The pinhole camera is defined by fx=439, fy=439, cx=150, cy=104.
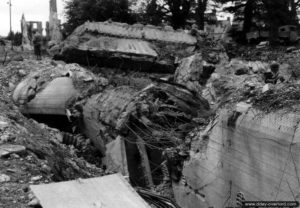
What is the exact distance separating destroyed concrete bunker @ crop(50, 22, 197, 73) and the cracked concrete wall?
17.9 ft

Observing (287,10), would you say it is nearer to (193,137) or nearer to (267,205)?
(193,137)

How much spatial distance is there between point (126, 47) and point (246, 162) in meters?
6.77

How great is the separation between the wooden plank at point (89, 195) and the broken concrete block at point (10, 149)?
2.93ft

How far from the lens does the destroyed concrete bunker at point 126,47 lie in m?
10.4

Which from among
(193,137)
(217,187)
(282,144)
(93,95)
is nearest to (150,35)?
(93,95)

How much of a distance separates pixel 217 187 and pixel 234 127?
29.8 inches

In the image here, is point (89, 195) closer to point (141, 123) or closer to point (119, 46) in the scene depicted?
point (141, 123)

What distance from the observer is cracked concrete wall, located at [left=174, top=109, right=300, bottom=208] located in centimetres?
387

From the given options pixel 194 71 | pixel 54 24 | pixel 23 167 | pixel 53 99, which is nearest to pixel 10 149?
pixel 23 167

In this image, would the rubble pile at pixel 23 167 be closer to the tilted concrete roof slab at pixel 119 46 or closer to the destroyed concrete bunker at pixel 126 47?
the destroyed concrete bunker at pixel 126 47

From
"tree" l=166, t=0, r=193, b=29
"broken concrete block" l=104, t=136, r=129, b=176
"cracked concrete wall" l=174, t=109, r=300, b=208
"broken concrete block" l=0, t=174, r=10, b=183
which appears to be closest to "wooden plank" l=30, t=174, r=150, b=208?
"broken concrete block" l=0, t=174, r=10, b=183

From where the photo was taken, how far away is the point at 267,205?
12.7 feet

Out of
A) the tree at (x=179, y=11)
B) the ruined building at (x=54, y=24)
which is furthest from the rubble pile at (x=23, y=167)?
the tree at (x=179, y=11)

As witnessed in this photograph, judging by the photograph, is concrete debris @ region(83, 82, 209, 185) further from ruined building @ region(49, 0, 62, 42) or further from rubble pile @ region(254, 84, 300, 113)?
ruined building @ region(49, 0, 62, 42)
